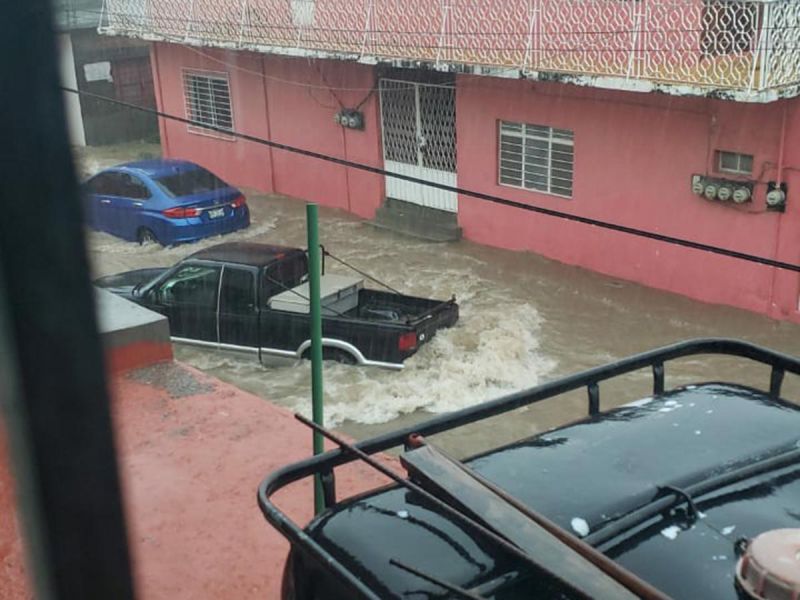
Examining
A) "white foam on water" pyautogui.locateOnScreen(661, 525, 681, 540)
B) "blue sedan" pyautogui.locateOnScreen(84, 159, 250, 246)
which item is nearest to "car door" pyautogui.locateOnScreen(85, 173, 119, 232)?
"blue sedan" pyautogui.locateOnScreen(84, 159, 250, 246)

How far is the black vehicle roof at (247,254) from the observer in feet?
33.8

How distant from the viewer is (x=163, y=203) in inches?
589

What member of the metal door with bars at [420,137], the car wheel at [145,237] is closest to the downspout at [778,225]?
the metal door with bars at [420,137]

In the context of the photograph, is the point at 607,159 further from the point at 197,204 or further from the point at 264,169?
the point at 264,169

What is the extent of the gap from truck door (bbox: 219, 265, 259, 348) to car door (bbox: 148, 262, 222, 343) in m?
0.10

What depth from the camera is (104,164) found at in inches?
830

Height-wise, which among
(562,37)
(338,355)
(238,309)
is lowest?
(338,355)

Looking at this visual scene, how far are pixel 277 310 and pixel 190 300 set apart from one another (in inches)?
40.4

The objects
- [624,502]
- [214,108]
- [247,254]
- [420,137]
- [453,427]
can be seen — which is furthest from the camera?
[214,108]

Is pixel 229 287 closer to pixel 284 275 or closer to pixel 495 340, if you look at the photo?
pixel 284 275

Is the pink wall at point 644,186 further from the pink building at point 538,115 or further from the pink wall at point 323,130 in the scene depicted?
the pink wall at point 323,130

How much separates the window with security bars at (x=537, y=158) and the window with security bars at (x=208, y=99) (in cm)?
662

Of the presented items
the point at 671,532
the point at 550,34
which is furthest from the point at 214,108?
the point at 671,532

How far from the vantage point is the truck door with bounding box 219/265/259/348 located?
33.5 ft
